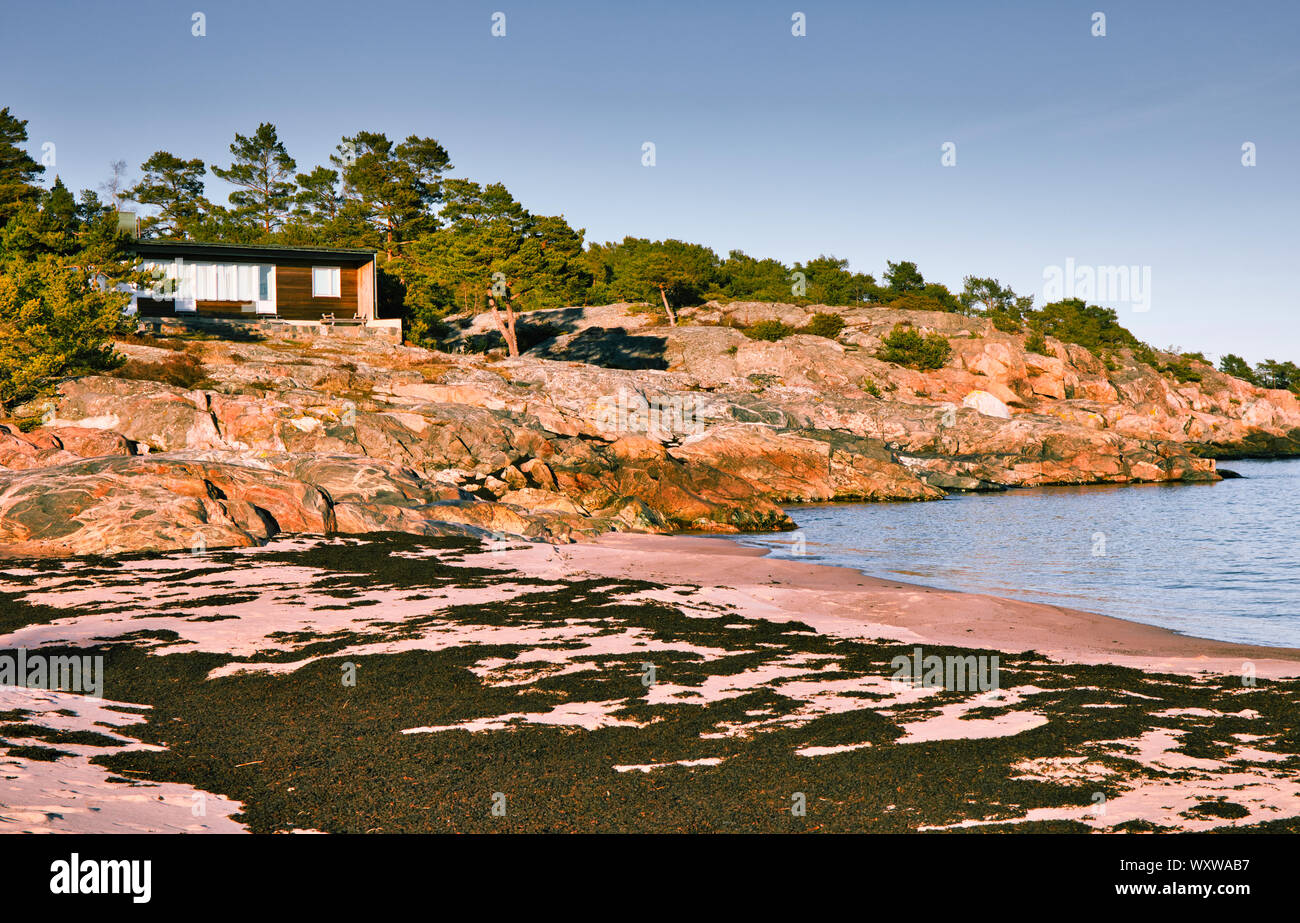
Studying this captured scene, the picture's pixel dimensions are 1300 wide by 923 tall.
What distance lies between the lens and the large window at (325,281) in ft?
189

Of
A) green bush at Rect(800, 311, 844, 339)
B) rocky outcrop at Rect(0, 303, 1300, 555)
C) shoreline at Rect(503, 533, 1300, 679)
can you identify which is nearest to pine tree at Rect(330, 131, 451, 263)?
rocky outcrop at Rect(0, 303, 1300, 555)

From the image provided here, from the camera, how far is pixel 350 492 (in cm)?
2894

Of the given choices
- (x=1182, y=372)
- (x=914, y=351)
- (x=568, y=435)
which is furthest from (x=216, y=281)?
(x=1182, y=372)

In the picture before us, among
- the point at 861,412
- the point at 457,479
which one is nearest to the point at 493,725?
the point at 457,479

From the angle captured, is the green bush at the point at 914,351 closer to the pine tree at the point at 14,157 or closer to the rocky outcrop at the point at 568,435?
the rocky outcrop at the point at 568,435

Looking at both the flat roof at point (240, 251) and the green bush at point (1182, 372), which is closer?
the flat roof at point (240, 251)

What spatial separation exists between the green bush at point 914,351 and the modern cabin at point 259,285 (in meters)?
41.2

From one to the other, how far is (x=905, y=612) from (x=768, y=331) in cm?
5940

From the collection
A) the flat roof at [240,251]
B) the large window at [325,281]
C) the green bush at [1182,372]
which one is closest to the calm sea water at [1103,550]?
the flat roof at [240,251]

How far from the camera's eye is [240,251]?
5484 centimetres

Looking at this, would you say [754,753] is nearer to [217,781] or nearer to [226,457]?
[217,781]

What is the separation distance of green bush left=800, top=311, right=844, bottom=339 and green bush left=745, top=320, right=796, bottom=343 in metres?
3.80

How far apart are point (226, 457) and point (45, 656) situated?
2080 centimetres

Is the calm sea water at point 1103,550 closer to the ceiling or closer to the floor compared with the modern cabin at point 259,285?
closer to the floor
